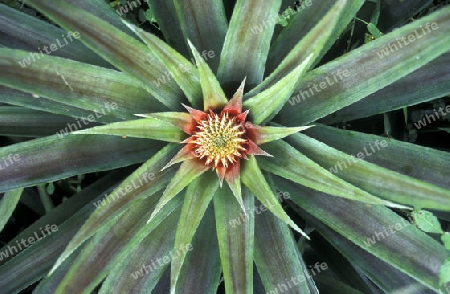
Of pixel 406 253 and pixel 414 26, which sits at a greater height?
pixel 414 26

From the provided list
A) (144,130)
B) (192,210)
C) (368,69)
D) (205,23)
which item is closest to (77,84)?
(144,130)

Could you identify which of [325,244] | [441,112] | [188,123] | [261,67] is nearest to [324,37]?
[261,67]

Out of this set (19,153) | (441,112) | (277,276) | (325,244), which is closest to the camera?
(277,276)

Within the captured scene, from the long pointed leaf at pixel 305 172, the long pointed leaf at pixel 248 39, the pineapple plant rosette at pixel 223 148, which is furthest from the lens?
the long pointed leaf at pixel 248 39

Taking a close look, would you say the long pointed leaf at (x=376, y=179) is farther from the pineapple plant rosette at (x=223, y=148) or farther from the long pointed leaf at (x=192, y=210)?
the long pointed leaf at (x=192, y=210)

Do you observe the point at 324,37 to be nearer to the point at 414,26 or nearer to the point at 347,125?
the point at 414,26

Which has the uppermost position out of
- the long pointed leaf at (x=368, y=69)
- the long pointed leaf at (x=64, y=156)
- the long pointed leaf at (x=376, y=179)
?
the long pointed leaf at (x=64, y=156)

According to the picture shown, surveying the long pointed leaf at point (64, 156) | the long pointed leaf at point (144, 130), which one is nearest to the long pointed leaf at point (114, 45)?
the long pointed leaf at point (144, 130)
